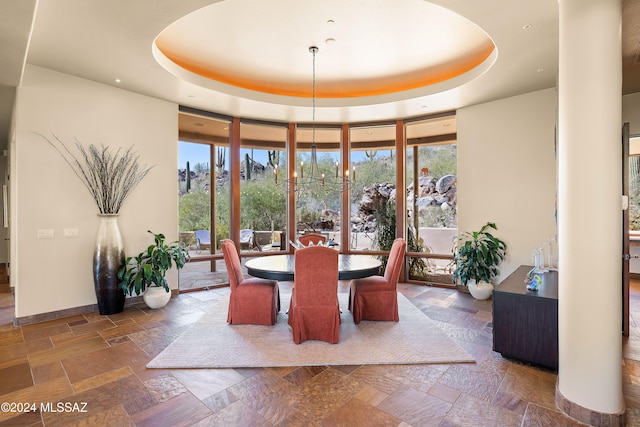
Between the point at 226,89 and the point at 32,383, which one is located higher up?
the point at 226,89

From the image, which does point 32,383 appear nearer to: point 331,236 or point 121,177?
point 121,177

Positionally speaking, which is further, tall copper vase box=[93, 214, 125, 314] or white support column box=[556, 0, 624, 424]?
tall copper vase box=[93, 214, 125, 314]

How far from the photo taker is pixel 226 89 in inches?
186

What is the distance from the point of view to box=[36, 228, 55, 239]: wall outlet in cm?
392

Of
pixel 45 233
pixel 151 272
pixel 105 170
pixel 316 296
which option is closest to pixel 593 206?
pixel 316 296

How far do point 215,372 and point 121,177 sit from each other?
3142 mm

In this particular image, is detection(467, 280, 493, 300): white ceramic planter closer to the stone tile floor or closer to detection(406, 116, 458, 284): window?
detection(406, 116, 458, 284): window

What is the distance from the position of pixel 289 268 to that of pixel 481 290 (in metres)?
2.93

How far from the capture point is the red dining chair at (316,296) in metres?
3.13

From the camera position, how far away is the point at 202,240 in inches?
221

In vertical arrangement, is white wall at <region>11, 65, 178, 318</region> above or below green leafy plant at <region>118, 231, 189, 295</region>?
above

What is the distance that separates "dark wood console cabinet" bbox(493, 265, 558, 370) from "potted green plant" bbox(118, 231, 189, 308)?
396cm

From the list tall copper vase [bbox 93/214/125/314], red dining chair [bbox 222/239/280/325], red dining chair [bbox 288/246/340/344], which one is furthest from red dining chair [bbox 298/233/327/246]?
tall copper vase [bbox 93/214/125/314]

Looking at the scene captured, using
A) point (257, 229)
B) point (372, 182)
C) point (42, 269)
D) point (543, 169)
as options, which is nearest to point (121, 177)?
point (42, 269)
